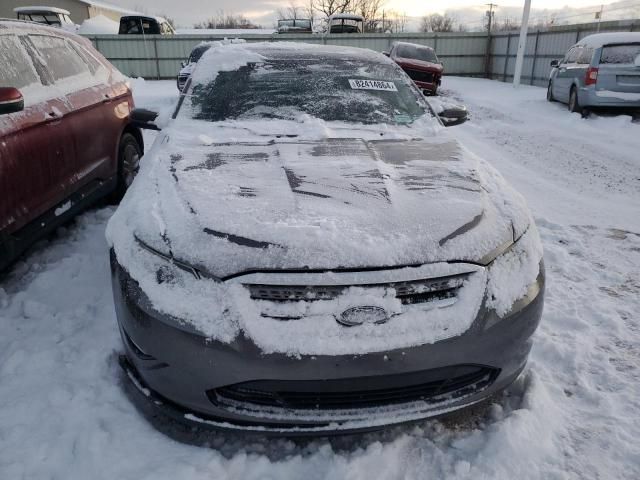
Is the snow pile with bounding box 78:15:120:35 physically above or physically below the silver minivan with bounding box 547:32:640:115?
above

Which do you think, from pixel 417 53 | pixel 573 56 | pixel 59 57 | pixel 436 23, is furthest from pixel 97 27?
pixel 436 23

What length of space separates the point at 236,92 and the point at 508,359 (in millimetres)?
2436

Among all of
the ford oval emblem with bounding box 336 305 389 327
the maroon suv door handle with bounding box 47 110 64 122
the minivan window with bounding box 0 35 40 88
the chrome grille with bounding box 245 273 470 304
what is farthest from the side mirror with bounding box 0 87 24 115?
the ford oval emblem with bounding box 336 305 389 327

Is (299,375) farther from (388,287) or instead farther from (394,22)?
(394,22)

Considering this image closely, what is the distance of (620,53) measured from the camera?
10.0 metres

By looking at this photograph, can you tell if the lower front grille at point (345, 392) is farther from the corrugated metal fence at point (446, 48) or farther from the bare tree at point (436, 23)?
A: the bare tree at point (436, 23)

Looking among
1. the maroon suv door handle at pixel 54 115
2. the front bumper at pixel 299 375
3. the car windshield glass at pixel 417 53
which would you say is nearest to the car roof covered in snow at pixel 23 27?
the maroon suv door handle at pixel 54 115

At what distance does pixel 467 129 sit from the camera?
10102 mm

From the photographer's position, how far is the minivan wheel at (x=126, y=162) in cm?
488

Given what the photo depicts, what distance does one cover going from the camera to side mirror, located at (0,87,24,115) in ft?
9.24

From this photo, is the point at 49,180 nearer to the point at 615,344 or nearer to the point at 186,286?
the point at 186,286

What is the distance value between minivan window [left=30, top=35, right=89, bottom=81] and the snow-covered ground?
4.37ft

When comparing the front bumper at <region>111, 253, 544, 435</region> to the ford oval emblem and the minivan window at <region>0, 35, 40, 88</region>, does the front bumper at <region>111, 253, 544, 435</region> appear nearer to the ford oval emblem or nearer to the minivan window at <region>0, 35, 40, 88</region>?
the ford oval emblem

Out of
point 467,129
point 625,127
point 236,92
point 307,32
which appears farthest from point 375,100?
point 307,32
